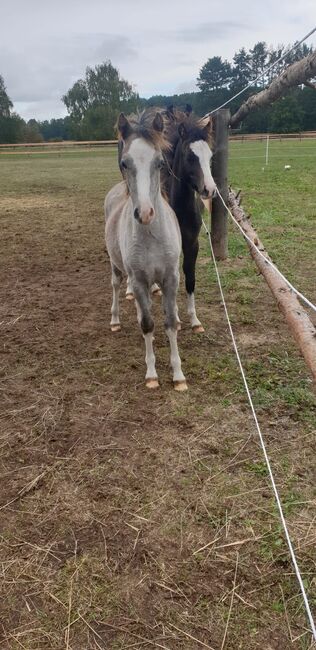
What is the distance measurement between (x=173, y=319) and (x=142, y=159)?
122 cm

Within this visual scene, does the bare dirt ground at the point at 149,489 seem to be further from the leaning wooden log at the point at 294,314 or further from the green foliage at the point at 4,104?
the green foliage at the point at 4,104


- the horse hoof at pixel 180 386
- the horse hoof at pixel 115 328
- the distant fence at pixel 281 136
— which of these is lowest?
the horse hoof at pixel 180 386

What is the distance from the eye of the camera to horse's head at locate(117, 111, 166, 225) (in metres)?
2.82

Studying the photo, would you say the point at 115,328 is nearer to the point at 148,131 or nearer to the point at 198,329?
the point at 198,329

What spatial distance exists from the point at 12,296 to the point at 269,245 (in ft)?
12.3

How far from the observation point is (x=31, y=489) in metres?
2.50

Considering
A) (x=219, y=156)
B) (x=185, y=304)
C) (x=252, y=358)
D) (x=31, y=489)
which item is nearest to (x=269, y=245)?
(x=219, y=156)

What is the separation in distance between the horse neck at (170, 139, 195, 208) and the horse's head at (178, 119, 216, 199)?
0.08m

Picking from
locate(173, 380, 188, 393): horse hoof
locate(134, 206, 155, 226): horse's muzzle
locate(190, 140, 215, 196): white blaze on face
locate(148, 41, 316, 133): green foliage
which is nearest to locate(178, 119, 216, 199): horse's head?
locate(190, 140, 215, 196): white blaze on face

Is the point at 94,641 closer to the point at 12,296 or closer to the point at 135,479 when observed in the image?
the point at 135,479

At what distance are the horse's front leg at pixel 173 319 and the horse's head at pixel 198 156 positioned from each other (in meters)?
0.81

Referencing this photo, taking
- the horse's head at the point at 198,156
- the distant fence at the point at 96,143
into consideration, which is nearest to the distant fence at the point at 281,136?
the distant fence at the point at 96,143

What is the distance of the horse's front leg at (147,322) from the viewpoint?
3.35 meters

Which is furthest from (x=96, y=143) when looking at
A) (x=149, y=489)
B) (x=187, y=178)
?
(x=149, y=489)
